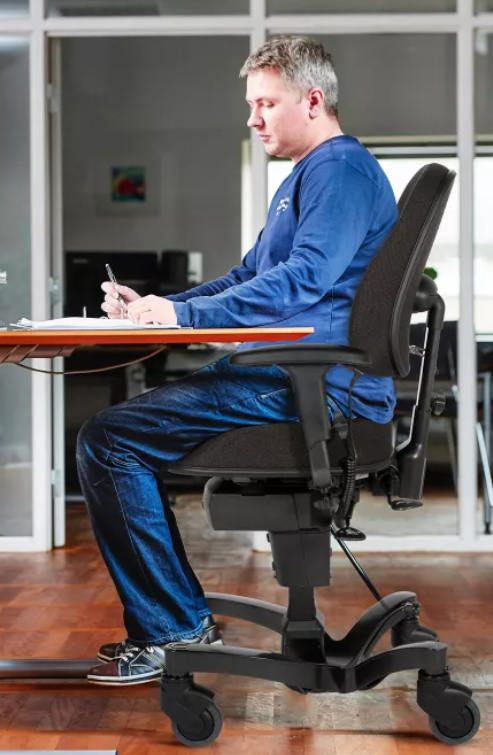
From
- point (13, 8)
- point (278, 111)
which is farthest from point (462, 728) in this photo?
point (13, 8)

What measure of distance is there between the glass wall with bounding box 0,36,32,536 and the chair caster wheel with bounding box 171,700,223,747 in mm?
2376

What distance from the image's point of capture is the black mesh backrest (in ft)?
6.42

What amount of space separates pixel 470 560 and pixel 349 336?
2.28m

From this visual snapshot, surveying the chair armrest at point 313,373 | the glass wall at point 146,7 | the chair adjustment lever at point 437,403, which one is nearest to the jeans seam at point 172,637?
the chair armrest at point 313,373

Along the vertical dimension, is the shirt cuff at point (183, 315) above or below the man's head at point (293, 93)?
below

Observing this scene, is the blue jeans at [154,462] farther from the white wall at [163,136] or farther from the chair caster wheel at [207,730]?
the white wall at [163,136]

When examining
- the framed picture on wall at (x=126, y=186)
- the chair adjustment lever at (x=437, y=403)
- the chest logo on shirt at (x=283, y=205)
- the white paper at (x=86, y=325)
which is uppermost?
the framed picture on wall at (x=126, y=186)

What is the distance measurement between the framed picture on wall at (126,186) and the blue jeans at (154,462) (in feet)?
17.4

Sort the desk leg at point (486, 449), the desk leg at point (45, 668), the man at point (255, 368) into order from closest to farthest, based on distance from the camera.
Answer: the man at point (255, 368)
the desk leg at point (45, 668)
the desk leg at point (486, 449)

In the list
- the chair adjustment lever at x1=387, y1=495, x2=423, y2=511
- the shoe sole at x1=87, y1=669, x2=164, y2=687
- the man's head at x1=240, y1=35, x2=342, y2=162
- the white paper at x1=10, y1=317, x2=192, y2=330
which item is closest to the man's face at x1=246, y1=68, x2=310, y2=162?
the man's head at x1=240, y1=35, x2=342, y2=162

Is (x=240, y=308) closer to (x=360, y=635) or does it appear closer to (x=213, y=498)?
(x=213, y=498)

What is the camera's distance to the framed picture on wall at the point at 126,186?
7.24 metres

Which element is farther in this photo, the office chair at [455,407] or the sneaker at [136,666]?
the office chair at [455,407]

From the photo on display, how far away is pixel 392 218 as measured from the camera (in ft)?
7.01
